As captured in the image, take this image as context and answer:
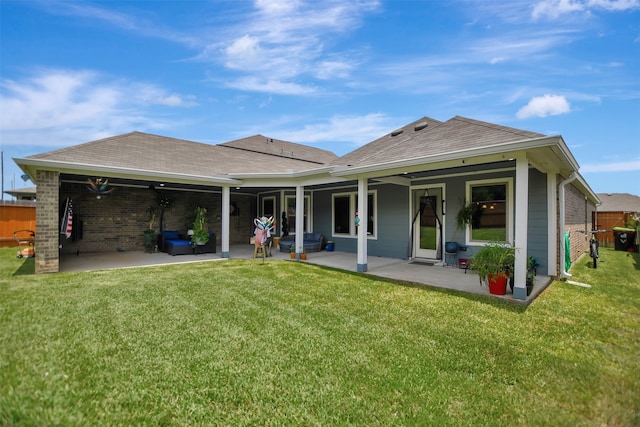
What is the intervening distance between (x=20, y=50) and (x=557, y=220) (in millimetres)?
14503

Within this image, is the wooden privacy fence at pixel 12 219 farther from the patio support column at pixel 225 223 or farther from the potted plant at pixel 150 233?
the patio support column at pixel 225 223

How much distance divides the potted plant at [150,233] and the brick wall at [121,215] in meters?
0.10

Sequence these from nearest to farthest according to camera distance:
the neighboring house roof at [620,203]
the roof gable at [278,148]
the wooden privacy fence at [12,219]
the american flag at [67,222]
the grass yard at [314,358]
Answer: the grass yard at [314,358]
the american flag at [67,222]
the wooden privacy fence at [12,219]
the roof gable at [278,148]
the neighboring house roof at [620,203]

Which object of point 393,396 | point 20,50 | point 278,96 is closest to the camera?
point 393,396

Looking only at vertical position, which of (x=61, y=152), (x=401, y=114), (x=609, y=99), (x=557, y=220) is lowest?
(x=557, y=220)

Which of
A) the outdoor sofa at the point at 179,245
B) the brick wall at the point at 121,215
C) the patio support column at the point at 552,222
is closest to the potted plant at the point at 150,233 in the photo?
the brick wall at the point at 121,215

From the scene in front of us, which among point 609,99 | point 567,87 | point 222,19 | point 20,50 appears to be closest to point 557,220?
point 567,87

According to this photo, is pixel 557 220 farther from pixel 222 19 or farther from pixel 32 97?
pixel 32 97

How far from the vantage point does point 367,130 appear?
1561 centimetres

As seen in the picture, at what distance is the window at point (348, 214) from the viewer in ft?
33.8

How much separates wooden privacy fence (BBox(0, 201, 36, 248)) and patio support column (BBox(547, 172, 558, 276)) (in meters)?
19.0

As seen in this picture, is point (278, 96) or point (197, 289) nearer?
point (197, 289)

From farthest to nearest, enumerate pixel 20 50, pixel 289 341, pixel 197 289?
pixel 20 50 → pixel 197 289 → pixel 289 341

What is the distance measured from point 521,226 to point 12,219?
724 inches
